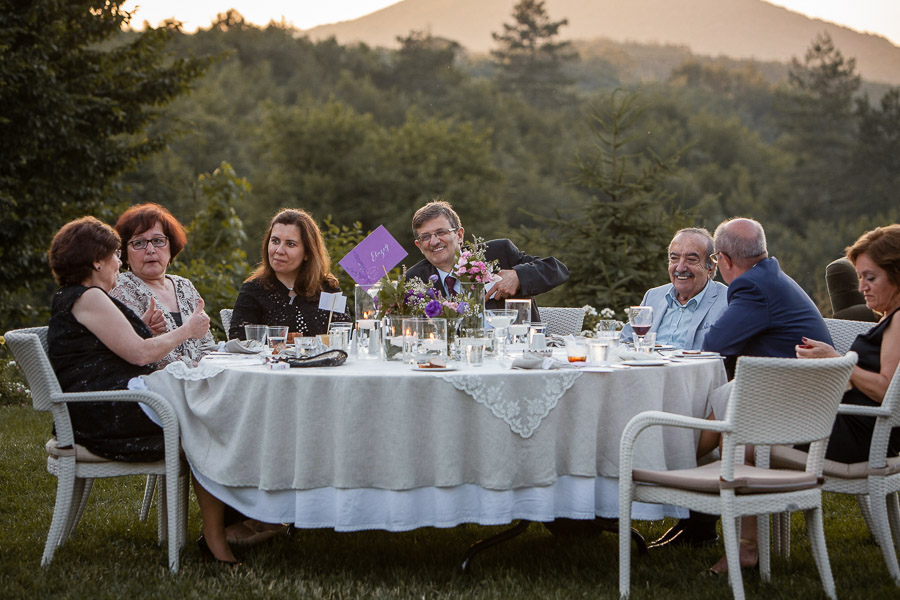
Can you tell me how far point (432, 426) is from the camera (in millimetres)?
3229

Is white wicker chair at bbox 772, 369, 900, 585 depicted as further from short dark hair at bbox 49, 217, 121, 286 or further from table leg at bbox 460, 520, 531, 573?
short dark hair at bbox 49, 217, 121, 286

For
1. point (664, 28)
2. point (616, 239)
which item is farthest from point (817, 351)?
point (664, 28)

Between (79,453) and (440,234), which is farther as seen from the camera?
(440,234)

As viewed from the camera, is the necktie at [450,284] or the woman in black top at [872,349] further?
the necktie at [450,284]

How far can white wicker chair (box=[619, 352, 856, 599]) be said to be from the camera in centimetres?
299

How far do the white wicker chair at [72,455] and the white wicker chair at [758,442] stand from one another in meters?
1.79

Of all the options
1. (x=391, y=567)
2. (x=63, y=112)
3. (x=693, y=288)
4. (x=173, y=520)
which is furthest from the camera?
(x=63, y=112)

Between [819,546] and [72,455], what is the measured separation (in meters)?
2.98

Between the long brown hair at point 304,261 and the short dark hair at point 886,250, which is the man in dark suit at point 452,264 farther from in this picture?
the short dark hair at point 886,250

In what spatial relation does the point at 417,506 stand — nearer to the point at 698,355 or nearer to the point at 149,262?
the point at 698,355

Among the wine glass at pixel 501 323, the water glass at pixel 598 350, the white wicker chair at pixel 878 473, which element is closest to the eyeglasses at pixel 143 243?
the wine glass at pixel 501 323

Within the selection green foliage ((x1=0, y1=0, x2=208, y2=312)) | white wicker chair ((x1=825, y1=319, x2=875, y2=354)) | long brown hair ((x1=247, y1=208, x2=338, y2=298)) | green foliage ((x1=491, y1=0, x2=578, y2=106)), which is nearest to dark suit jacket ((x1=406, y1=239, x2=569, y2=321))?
long brown hair ((x1=247, y1=208, x2=338, y2=298))

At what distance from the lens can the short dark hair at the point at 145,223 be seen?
14.9 feet

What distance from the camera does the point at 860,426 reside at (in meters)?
3.48
